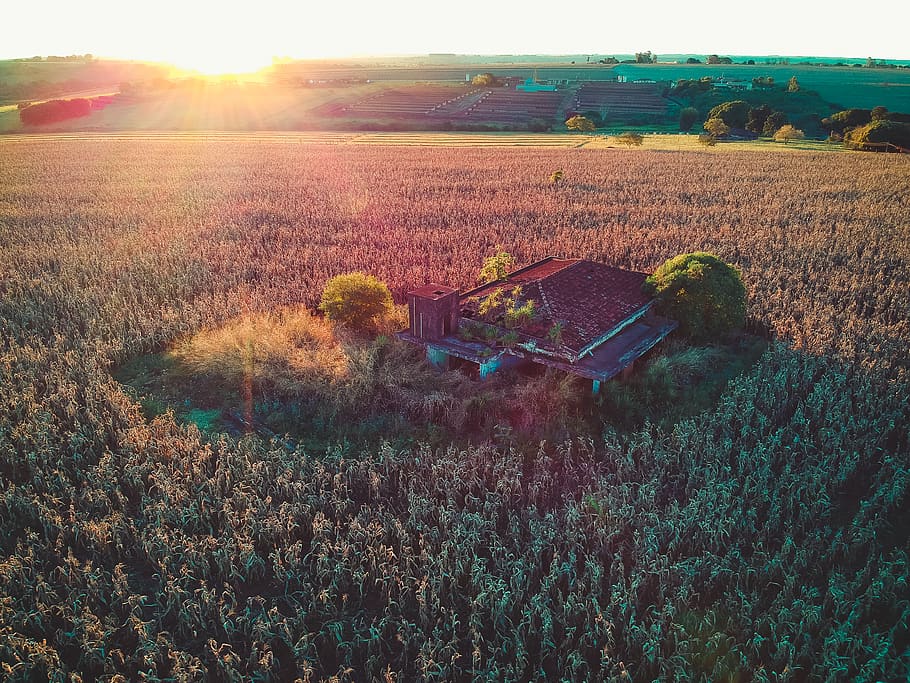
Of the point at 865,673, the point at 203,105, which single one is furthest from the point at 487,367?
the point at 203,105

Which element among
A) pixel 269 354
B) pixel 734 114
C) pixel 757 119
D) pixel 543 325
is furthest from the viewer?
pixel 734 114

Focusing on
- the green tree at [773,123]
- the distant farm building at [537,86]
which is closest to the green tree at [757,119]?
the green tree at [773,123]

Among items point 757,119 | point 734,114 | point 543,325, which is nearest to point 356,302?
point 543,325

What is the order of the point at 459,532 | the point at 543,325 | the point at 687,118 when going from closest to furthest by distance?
the point at 459,532 < the point at 543,325 < the point at 687,118

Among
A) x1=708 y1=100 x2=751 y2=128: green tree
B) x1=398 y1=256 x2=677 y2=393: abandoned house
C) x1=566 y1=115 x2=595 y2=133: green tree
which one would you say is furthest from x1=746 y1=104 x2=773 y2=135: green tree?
x1=398 y1=256 x2=677 y2=393: abandoned house

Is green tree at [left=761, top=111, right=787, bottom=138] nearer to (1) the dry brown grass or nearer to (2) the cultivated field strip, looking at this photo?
(2) the cultivated field strip

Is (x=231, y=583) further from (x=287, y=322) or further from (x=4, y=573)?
(x=287, y=322)

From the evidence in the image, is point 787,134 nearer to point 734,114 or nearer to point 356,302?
point 734,114
